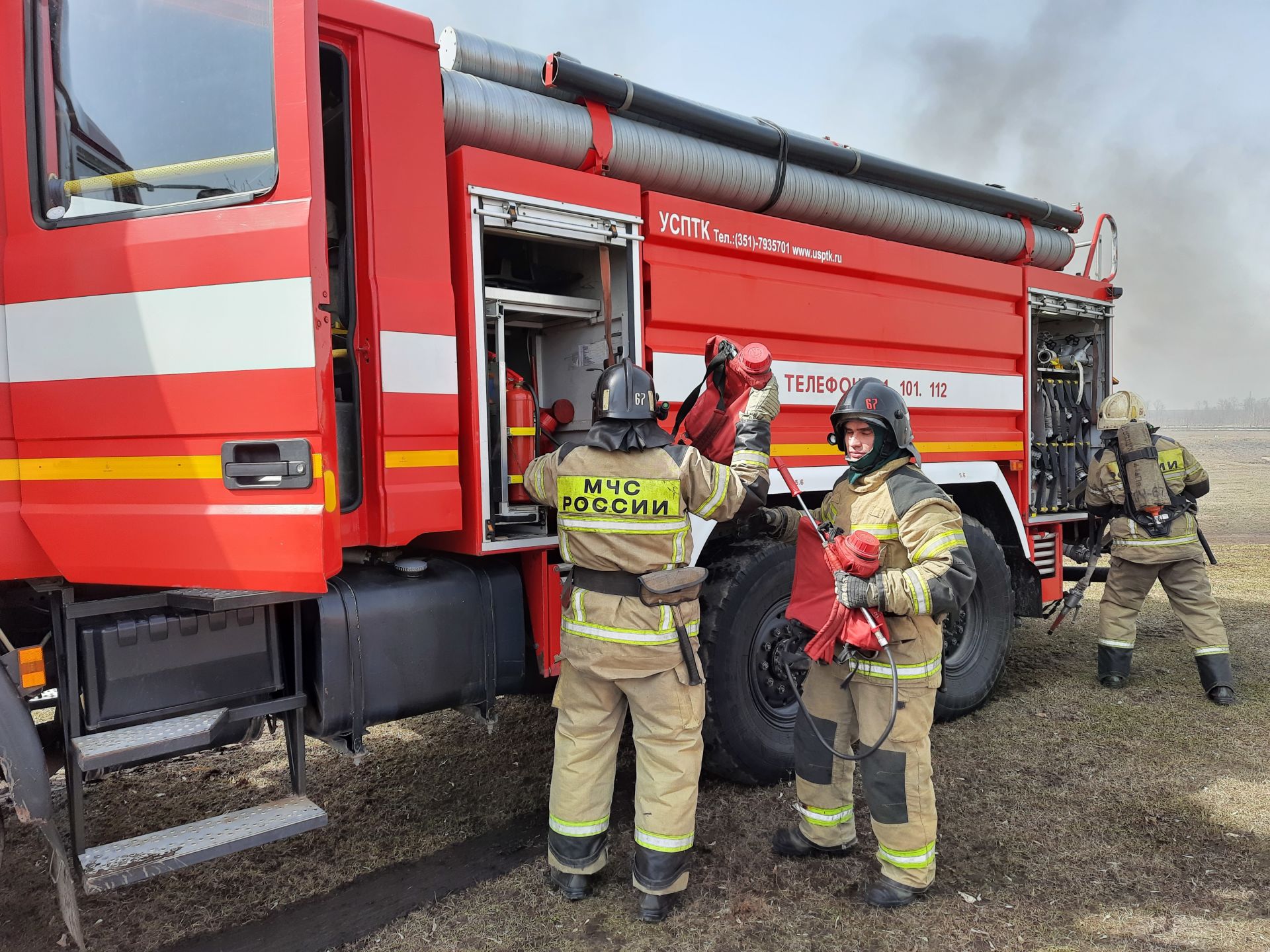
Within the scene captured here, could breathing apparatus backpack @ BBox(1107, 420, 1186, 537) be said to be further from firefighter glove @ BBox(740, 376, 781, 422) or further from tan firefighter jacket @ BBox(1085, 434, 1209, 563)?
firefighter glove @ BBox(740, 376, 781, 422)

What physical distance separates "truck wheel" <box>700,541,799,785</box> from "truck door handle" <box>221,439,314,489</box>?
72.5 inches

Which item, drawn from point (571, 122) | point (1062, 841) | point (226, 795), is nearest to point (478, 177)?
point (571, 122)

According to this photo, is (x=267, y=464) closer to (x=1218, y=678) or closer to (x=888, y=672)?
(x=888, y=672)

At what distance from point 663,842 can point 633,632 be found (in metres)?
0.69

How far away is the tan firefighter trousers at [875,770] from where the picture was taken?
2.81m

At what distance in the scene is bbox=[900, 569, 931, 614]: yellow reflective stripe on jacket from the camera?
2.69 m

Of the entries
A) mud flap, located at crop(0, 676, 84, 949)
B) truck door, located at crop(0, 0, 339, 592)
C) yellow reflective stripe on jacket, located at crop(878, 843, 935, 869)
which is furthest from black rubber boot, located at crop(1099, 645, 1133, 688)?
mud flap, located at crop(0, 676, 84, 949)

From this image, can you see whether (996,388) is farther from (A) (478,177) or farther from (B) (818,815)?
(A) (478,177)

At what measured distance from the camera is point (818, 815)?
310cm

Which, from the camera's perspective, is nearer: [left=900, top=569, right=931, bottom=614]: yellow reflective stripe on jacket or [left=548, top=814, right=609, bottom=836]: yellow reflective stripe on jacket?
[left=900, top=569, right=931, bottom=614]: yellow reflective stripe on jacket

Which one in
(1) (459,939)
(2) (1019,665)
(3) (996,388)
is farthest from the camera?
(2) (1019,665)

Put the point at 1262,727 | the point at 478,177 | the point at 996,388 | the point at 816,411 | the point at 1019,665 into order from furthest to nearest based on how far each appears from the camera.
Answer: the point at 1019,665 < the point at 996,388 < the point at 1262,727 < the point at 816,411 < the point at 478,177

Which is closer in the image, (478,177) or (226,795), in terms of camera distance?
(478,177)

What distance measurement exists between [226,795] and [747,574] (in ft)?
8.18
